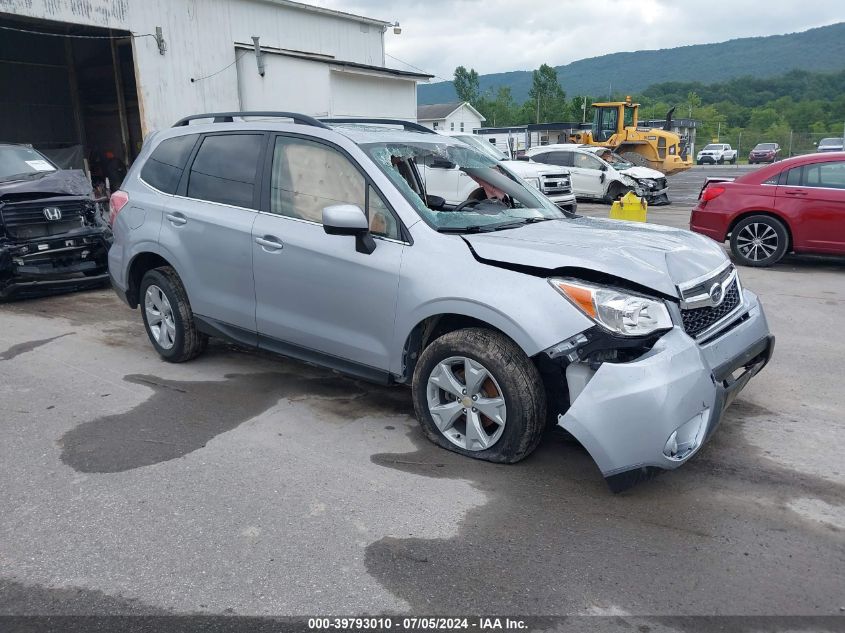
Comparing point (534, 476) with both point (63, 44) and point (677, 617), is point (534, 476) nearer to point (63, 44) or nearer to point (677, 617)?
point (677, 617)

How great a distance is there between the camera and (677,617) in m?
2.67

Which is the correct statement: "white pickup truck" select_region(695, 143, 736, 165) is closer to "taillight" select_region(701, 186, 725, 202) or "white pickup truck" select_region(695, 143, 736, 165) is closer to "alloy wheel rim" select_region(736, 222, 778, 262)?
"taillight" select_region(701, 186, 725, 202)

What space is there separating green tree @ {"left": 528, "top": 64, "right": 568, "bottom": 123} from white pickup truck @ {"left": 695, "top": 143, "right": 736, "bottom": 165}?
37.2 m

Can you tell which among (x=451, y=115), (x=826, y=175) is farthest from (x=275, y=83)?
(x=451, y=115)

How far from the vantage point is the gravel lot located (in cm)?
282

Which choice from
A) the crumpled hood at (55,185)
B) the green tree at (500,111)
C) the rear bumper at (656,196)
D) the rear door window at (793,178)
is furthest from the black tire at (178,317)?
the green tree at (500,111)

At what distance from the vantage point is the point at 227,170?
5.10m

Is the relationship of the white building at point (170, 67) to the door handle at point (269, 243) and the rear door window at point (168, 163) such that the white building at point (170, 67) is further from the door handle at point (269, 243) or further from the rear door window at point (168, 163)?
the door handle at point (269, 243)

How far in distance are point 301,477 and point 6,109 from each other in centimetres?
2212

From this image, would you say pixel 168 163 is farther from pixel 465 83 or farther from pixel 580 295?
pixel 465 83

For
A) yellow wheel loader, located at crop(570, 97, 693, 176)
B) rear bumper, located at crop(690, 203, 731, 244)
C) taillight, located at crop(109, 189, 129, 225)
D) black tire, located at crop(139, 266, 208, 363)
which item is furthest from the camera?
yellow wheel loader, located at crop(570, 97, 693, 176)

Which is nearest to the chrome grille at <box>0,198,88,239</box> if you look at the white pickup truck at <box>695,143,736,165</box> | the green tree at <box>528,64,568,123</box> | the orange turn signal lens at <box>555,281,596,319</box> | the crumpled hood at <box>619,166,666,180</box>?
the orange turn signal lens at <box>555,281,596,319</box>

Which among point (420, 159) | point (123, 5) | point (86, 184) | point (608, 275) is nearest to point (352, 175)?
point (420, 159)

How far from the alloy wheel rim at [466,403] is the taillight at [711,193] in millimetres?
7620
